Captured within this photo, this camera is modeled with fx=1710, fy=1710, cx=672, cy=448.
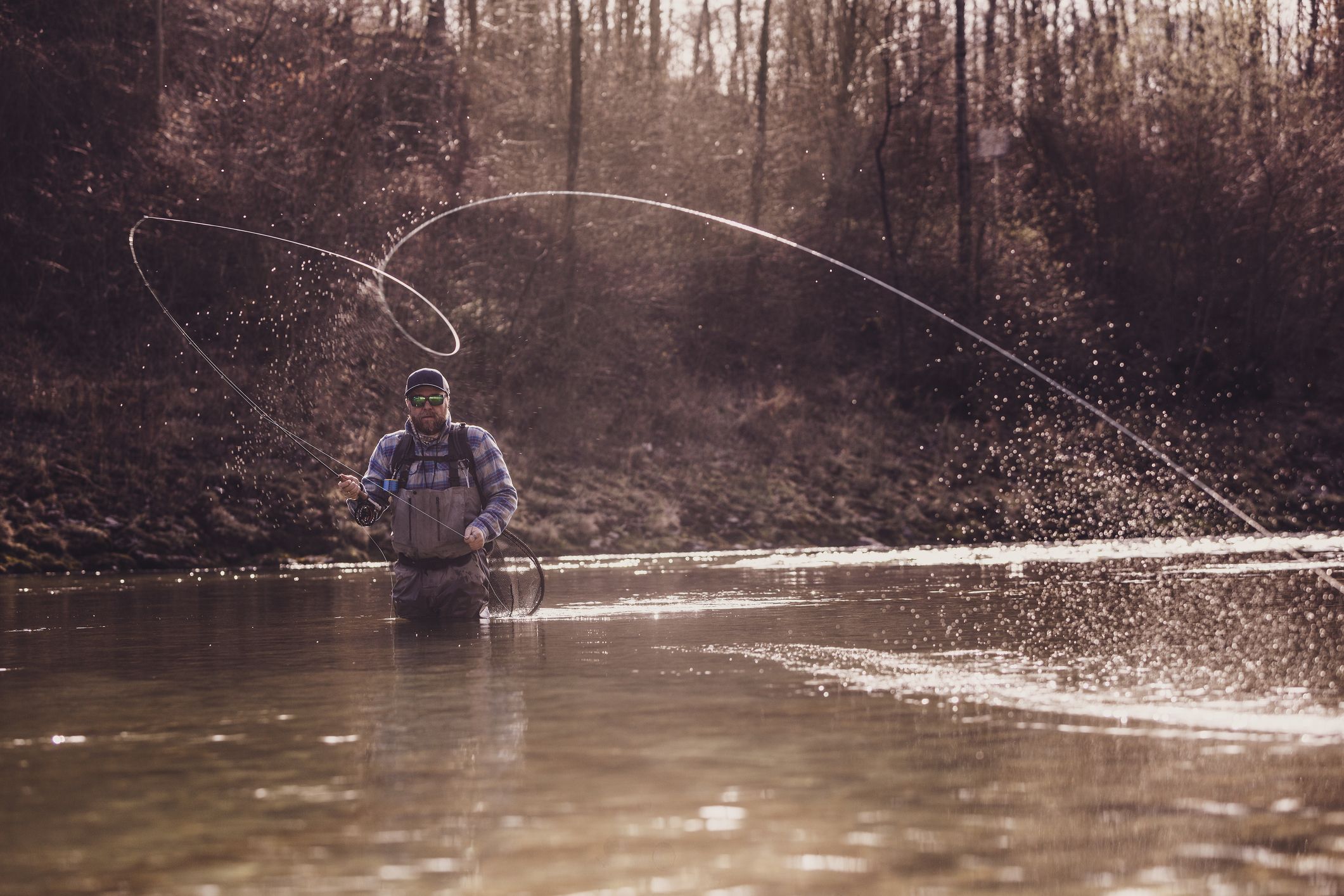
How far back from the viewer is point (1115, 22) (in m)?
42.1

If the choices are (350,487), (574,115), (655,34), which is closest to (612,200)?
(574,115)

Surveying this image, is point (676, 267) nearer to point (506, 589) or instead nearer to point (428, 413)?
point (506, 589)

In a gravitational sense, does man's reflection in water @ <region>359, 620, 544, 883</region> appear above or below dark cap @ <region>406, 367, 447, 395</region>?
below

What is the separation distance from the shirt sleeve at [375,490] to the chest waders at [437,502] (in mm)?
58

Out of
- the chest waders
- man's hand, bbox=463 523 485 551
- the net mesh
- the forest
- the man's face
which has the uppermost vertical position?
the forest

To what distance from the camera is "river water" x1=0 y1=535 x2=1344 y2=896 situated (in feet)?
15.0

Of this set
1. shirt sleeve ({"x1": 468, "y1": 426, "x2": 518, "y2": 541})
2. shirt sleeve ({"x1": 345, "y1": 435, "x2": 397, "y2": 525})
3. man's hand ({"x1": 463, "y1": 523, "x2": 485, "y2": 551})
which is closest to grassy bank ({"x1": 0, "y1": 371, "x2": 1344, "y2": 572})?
shirt sleeve ({"x1": 345, "y1": 435, "x2": 397, "y2": 525})

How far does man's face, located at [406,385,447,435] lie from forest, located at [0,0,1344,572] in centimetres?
943

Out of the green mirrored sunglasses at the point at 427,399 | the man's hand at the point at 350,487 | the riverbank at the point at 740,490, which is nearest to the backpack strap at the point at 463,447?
the green mirrored sunglasses at the point at 427,399

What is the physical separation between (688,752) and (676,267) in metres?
27.0

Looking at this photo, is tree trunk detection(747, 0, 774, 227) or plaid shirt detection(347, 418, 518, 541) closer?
plaid shirt detection(347, 418, 518, 541)

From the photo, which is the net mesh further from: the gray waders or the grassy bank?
the grassy bank

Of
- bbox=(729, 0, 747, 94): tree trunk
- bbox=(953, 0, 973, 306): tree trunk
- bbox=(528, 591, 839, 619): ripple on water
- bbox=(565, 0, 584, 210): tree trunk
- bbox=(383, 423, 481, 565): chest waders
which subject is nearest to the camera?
bbox=(383, 423, 481, 565): chest waders

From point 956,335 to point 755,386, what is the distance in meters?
4.26
